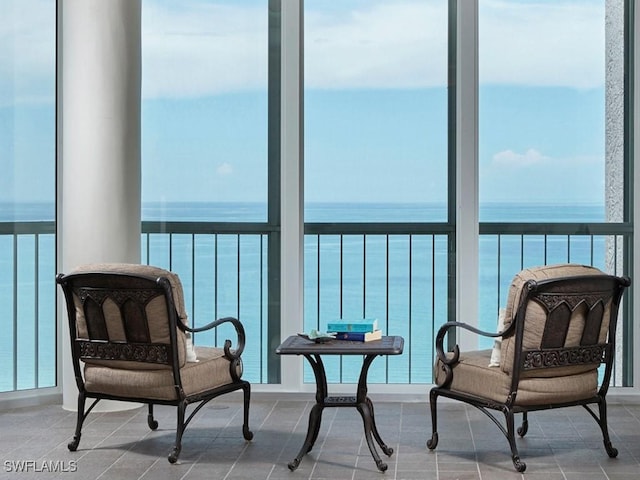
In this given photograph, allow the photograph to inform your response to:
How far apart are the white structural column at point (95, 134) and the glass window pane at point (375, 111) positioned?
1.16m

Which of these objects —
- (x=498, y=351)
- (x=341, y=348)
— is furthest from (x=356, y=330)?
(x=498, y=351)

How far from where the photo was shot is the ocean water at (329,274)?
612cm

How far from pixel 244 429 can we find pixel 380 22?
2.73m

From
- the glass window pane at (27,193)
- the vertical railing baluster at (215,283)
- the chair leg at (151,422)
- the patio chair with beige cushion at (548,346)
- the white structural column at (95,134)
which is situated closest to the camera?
the patio chair with beige cushion at (548,346)

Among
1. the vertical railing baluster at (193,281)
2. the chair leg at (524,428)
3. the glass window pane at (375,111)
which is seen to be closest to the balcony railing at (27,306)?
the vertical railing baluster at (193,281)

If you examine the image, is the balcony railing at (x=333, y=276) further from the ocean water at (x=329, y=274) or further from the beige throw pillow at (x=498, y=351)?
the beige throw pillow at (x=498, y=351)

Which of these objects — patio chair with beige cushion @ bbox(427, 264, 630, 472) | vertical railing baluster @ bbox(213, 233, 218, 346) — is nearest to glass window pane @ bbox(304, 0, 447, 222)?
vertical railing baluster @ bbox(213, 233, 218, 346)

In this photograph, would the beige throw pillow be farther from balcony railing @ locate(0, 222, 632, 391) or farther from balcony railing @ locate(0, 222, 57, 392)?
balcony railing @ locate(0, 222, 57, 392)

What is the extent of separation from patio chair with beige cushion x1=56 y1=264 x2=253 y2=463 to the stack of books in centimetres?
66

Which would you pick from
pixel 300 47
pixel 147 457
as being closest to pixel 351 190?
pixel 300 47

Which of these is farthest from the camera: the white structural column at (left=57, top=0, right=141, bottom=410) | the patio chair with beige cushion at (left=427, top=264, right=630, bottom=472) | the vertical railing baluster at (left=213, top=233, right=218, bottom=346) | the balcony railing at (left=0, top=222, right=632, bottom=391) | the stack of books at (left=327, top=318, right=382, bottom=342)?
the vertical railing baluster at (left=213, top=233, right=218, bottom=346)

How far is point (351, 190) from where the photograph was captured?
6.18 metres

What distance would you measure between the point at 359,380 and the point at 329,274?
67.7 inches

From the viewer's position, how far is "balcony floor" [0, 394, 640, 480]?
174 inches
